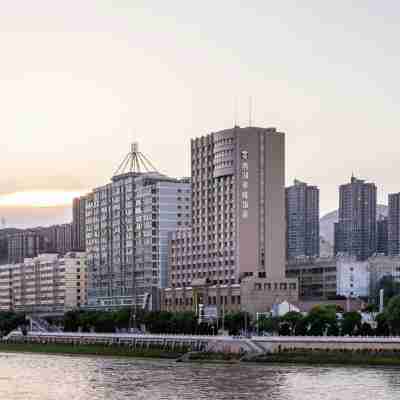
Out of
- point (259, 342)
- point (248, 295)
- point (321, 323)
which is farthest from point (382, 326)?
point (248, 295)

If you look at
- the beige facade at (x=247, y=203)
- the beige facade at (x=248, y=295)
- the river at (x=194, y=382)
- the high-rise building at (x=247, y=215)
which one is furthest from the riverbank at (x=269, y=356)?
the beige facade at (x=247, y=203)

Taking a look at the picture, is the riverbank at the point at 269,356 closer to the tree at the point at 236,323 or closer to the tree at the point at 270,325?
the tree at the point at 236,323

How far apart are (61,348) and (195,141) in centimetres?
4241

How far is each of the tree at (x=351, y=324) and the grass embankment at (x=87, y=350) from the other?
17846mm

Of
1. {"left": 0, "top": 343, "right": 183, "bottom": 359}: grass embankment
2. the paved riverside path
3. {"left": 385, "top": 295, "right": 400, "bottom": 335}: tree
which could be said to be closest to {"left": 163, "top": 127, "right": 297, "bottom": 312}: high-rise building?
{"left": 0, "top": 343, "right": 183, "bottom": 359}: grass embankment

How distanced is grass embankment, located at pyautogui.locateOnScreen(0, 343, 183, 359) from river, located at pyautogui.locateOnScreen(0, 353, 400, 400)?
11900 millimetres

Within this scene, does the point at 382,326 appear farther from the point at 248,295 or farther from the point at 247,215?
the point at 247,215

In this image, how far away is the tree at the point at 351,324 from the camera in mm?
120062

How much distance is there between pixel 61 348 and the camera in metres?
147

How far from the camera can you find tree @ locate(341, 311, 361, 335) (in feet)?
394

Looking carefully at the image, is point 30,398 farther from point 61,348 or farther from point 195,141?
point 195,141

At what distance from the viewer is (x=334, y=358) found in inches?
4099

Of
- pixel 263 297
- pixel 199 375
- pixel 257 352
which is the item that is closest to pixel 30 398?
pixel 199 375

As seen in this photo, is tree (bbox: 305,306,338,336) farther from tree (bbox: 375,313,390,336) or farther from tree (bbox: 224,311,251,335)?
tree (bbox: 224,311,251,335)
